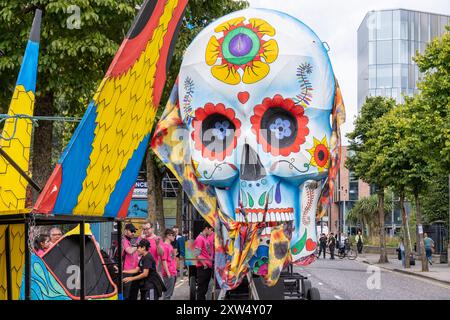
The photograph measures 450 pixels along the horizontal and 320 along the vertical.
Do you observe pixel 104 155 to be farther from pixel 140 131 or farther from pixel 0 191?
pixel 0 191

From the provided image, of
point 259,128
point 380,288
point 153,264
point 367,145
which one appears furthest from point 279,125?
point 367,145

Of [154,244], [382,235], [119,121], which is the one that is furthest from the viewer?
[382,235]

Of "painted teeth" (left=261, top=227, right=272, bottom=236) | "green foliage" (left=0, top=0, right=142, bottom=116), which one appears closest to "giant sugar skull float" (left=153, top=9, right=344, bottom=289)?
"painted teeth" (left=261, top=227, right=272, bottom=236)

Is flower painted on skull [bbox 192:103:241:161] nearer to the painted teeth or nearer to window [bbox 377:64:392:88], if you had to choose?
the painted teeth

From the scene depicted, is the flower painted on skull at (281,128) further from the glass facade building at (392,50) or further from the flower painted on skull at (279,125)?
the glass facade building at (392,50)

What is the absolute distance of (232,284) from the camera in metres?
12.3

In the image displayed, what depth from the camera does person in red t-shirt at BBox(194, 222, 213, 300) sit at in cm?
1519

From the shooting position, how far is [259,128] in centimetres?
1285

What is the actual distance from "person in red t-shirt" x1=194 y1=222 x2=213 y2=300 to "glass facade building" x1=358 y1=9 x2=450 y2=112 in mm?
75539

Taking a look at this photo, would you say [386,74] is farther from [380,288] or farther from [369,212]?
[380,288]

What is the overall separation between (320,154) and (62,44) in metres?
6.06

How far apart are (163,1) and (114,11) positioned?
9.07 m

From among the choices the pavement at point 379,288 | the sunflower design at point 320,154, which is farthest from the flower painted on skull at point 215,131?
the pavement at point 379,288

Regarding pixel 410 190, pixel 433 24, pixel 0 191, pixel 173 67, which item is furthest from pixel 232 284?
pixel 433 24
